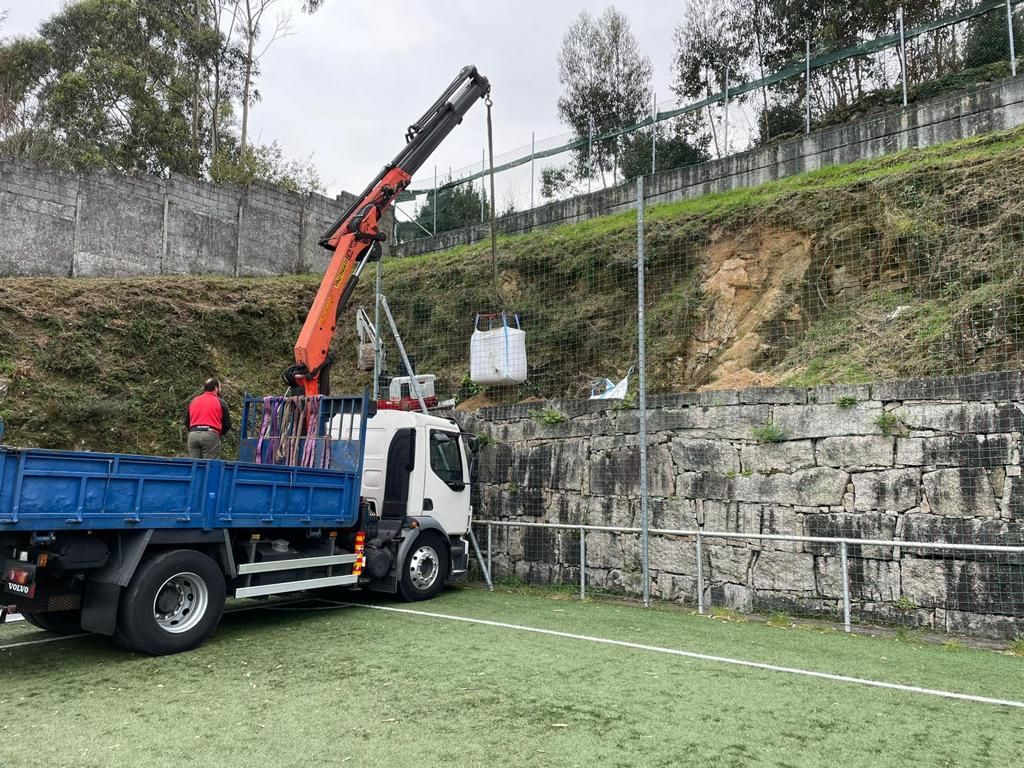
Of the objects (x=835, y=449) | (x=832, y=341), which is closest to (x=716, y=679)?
(x=835, y=449)

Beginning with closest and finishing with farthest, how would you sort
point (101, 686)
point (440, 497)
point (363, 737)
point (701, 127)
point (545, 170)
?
point (363, 737) → point (101, 686) → point (440, 497) → point (701, 127) → point (545, 170)

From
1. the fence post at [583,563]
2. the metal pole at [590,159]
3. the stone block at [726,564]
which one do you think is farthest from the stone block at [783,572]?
the metal pole at [590,159]

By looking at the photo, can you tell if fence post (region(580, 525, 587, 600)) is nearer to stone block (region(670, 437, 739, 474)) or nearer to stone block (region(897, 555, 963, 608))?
stone block (region(670, 437, 739, 474))

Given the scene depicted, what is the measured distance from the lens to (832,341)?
361 inches

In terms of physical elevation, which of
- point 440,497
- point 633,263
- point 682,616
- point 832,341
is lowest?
point 682,616

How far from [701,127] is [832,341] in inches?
277

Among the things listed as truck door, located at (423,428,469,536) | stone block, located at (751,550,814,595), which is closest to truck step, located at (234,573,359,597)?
truck door, located at (423,428,469,536)

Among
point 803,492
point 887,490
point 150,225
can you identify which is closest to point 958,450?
point 887,490

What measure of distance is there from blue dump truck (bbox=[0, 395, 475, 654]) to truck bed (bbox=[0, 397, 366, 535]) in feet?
0.04

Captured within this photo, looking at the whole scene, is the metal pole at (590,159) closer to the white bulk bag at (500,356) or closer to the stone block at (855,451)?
the white bulk bag at (500,356)

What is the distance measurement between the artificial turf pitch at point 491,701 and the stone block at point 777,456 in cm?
184

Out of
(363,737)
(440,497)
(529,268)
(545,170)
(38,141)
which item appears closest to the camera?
(363,737)

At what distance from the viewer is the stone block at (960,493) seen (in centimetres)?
678

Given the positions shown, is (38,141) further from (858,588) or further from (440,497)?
(858,588)
